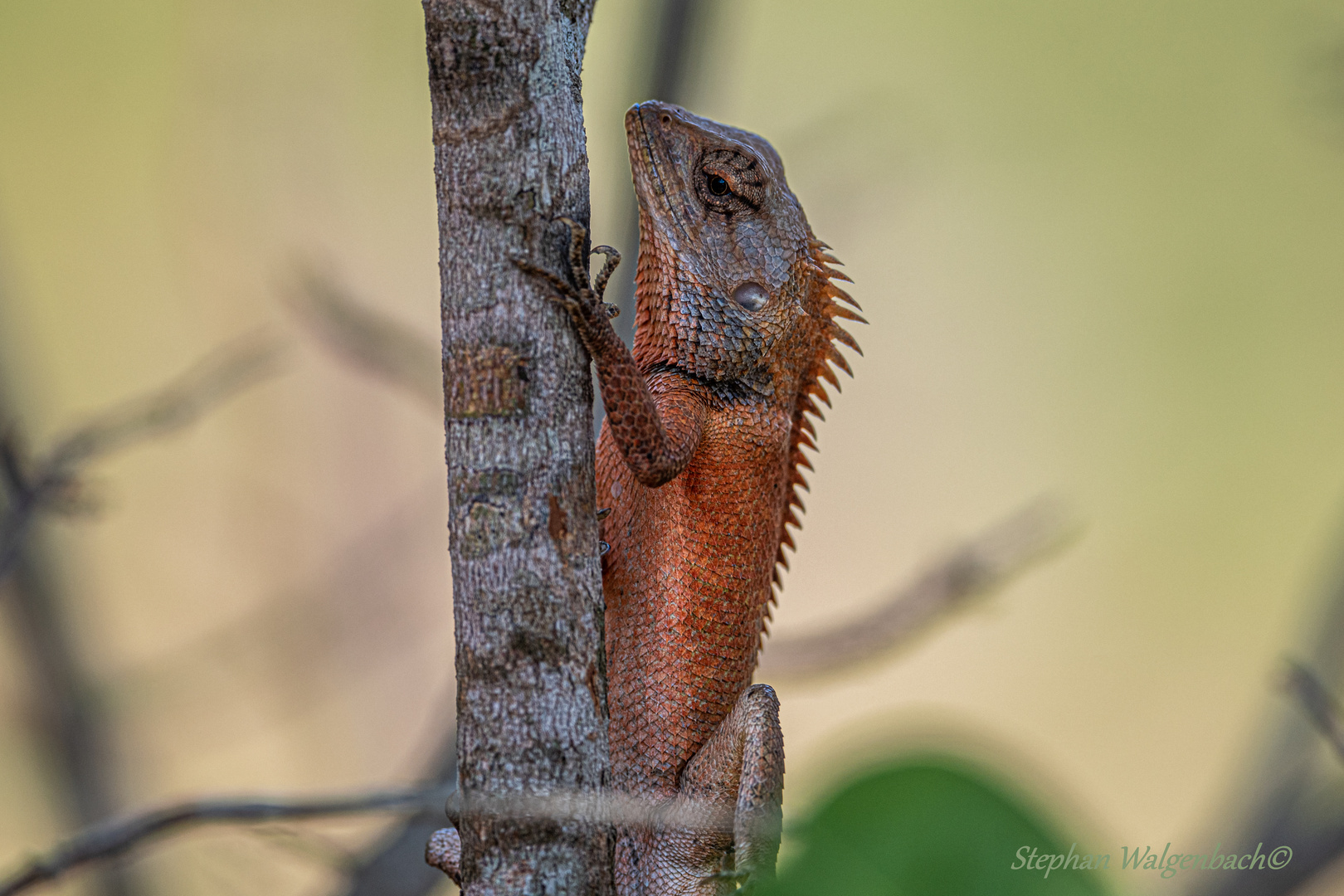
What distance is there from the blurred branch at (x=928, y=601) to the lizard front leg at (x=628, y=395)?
194 cm

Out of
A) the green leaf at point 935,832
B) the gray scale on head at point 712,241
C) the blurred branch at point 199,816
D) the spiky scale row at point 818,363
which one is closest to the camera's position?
the green leaf at point 935,832

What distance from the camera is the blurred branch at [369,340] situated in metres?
4.52

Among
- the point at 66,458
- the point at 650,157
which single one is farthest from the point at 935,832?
the point at 66,458

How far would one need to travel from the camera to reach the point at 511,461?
1.70 meters

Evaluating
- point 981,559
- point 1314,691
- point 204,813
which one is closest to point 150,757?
point 204,813

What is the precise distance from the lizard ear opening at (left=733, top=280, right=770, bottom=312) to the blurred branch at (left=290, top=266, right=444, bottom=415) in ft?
6.23

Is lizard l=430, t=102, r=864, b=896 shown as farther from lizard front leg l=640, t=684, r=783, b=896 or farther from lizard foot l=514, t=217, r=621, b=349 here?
lizard foot l=514, t=217, r=621, b=349

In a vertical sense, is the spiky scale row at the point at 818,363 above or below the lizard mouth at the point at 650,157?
below

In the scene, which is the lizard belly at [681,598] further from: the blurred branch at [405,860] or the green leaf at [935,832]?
the green leaf at [935,832]

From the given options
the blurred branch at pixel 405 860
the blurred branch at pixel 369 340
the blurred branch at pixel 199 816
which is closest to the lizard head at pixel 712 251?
the blurred branch at pixel 199 816

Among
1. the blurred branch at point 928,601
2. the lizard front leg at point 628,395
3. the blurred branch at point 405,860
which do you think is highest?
the lizard front leg at point 628,395

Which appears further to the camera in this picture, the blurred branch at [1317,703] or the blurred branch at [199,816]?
the blurred branch at [199,816]

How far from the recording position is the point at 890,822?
31.0 inches

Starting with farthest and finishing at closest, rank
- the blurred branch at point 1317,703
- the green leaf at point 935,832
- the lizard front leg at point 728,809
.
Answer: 1. the lizard front leg at point 728,809
2. the blurred branch at point 1317,703
3. the green leaf at point 935,832
